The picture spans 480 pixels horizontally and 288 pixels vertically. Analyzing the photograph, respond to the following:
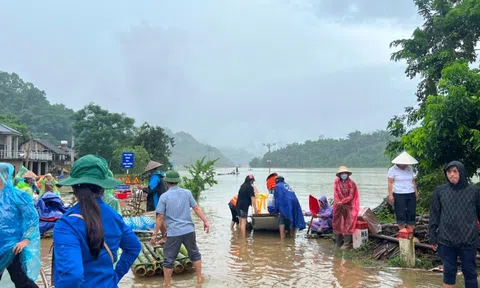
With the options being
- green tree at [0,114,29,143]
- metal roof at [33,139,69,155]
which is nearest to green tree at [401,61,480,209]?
metal roof at [33,139,69,155]

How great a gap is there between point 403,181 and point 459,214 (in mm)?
Result: 2718

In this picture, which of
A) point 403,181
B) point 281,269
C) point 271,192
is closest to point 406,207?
point 403,181

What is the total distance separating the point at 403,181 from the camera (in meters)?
7.29

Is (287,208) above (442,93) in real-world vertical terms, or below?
below

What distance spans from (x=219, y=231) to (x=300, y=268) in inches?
187

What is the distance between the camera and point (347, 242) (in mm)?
8852

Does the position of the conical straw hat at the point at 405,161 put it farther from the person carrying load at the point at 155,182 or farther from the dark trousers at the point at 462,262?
the person carrying load at the point at 155,182

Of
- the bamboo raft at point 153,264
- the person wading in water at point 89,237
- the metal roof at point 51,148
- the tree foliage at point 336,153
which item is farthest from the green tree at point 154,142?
the tree foliage at point 336,153

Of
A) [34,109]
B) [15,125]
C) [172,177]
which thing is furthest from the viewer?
[34,109]

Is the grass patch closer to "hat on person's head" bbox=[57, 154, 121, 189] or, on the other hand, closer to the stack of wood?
the stack of wood

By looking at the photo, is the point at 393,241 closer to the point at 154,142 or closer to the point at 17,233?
the point at 17,233

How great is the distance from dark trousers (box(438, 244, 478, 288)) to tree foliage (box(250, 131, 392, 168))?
94276 millimetres

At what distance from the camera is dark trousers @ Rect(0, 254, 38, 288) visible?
13.2 ft

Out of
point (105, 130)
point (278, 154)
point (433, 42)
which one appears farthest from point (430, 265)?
point (278, 154)
